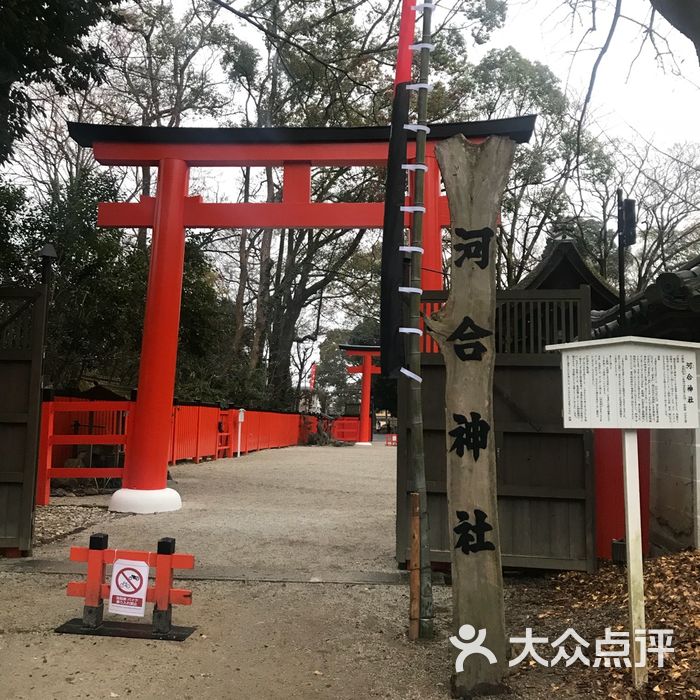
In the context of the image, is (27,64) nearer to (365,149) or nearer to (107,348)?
(365,149)

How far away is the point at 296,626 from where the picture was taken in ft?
14.0

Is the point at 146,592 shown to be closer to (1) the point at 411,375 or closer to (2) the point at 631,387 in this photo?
(1) the point at 411,375

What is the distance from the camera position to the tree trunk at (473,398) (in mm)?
3275

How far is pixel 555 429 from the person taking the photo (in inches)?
211

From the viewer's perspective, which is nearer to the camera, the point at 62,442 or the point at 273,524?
the point at 273,524

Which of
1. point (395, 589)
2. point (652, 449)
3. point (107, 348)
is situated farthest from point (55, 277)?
point (652, 449)

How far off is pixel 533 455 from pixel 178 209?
6.02 m

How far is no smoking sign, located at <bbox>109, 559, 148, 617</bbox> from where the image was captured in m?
3.93

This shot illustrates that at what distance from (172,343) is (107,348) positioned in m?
5.71

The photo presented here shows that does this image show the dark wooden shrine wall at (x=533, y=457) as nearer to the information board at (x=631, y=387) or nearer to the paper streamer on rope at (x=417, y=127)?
the paper streamer on rope at (x=417, y=127)

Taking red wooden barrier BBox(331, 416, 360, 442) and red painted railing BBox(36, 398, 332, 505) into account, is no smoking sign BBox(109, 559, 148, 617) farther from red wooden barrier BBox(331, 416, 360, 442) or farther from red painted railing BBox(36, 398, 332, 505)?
red wooden barrier BBox(331, 416, 360, 442)

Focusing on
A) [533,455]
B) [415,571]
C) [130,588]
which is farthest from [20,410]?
[533,455]

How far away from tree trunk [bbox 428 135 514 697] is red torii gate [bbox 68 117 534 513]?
449 cm

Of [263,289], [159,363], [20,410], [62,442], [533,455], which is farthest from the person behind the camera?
[263,289]
